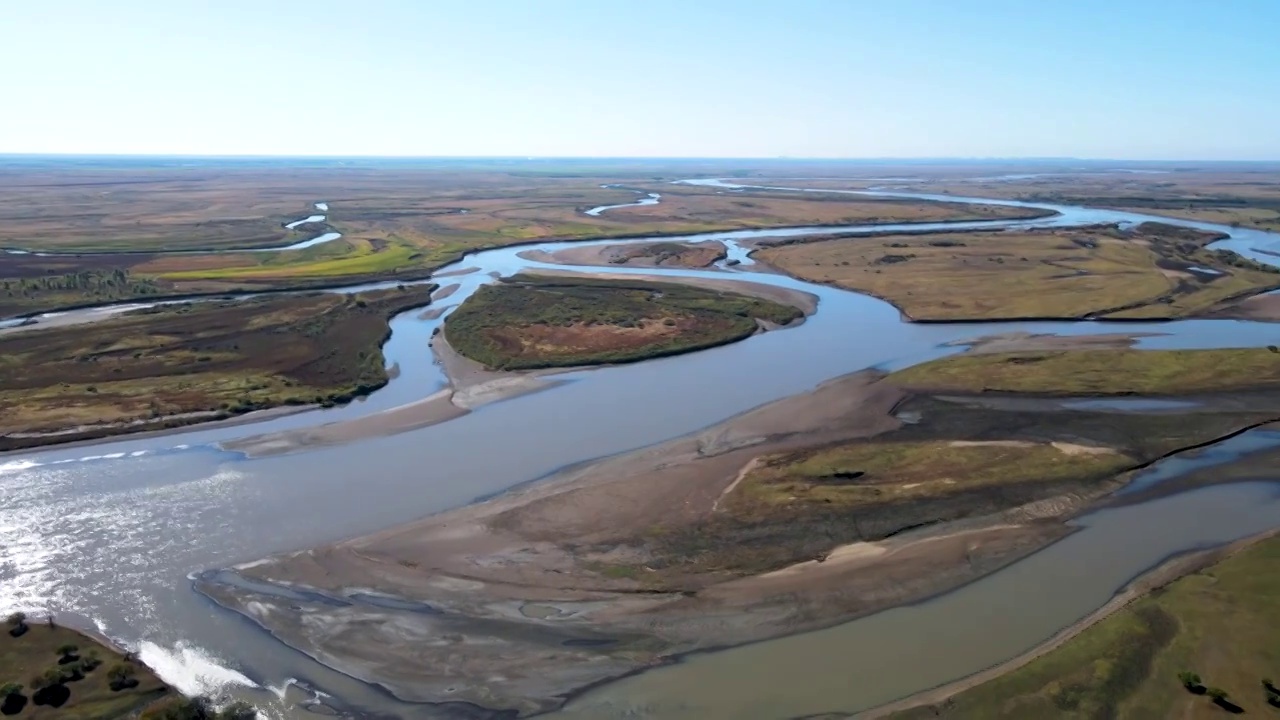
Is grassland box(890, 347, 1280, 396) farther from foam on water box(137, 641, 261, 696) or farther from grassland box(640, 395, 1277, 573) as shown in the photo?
foam on water box(137, 641, 261, 696)

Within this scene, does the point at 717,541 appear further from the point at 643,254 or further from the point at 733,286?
the point at 643,254

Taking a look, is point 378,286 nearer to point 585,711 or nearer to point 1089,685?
point 585,711

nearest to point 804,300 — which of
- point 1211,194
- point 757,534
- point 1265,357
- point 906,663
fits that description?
point 1265,357

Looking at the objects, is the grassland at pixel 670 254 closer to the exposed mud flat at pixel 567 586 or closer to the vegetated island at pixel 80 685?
the exposed mud flat at pixel 567 586

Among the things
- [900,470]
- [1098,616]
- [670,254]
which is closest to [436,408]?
[900,470]

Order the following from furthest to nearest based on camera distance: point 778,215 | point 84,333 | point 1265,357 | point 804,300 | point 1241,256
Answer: point 778,215
point 1241,256
point 804,300
point 84,333
point 1265,357
